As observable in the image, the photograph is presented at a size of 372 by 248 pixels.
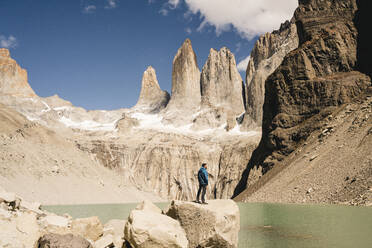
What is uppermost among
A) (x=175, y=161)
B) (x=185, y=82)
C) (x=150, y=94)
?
(x=150, y=94)

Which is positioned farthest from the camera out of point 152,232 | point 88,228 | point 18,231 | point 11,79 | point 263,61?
point 11,79

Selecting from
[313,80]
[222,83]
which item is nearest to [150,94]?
[222,83]

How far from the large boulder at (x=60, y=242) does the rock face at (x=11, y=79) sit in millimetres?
153133

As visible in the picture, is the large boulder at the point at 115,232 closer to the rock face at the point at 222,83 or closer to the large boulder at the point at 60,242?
the large boulder at the point at 60,242

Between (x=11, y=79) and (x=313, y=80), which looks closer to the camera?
(x=313, y=80)

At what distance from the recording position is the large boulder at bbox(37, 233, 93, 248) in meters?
8.77

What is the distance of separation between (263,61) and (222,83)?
22.0m

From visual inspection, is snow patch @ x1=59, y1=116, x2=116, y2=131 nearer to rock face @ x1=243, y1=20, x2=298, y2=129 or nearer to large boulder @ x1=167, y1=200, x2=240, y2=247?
rock face @ x1=243, y1=20, x2=298, y2=129

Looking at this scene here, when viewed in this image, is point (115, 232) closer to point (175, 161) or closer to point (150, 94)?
point (175, 161)

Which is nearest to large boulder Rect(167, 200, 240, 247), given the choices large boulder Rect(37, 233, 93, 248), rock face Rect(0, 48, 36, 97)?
large boulder Rect(37, 233, 93, 248)

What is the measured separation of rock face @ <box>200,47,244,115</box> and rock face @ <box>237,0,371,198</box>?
56.3 metres

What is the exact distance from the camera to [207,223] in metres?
10.8

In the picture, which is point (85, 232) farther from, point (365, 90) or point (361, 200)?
point (365, 90)

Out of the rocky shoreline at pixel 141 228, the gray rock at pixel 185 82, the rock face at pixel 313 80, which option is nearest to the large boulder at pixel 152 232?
the rocky shoreline at pixel 141 228
